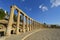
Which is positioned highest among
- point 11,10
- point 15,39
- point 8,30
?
point 11,10

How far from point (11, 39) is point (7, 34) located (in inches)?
28.6

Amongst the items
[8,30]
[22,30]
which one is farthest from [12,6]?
[22,30]

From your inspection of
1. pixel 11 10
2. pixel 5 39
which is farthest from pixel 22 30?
pixel 5 39

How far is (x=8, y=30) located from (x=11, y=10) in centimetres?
159

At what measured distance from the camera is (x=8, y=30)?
401 inches

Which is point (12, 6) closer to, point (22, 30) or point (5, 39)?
point (5, 39)

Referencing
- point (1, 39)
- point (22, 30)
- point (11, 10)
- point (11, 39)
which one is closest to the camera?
point (1, 39)

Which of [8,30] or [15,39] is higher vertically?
[8,30]

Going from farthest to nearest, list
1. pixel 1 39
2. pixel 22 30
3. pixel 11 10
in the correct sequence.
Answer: pixel 22 30
pixel 11 10
pixel 1 39

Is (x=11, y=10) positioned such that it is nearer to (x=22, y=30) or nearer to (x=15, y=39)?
(x=15, y=39)

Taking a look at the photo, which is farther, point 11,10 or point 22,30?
point 22,30

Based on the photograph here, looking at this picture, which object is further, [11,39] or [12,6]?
[12,6]

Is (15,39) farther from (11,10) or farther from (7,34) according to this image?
(11,10)

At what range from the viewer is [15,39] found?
9.85 metres
